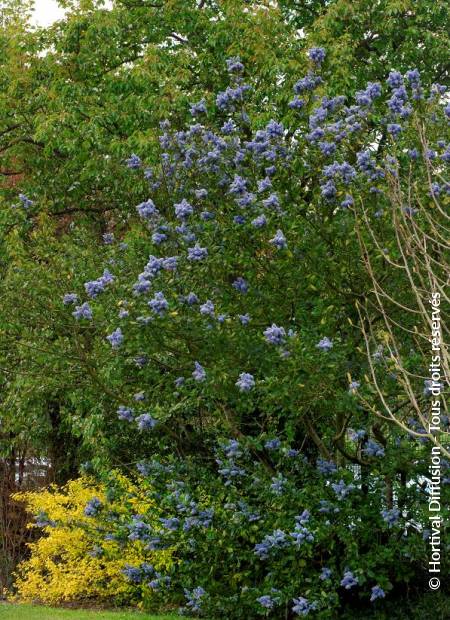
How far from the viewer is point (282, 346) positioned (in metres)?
7.29

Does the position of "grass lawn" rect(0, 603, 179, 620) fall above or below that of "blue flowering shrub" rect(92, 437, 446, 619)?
below

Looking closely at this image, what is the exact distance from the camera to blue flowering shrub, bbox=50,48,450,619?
7.75m

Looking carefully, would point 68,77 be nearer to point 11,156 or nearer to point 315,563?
point 11,156

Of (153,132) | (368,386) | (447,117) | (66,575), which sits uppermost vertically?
(153,132)

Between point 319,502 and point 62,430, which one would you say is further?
point 62,430

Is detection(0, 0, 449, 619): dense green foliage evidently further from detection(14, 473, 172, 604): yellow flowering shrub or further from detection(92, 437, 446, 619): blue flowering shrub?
detection(14, 473, 172, 604): yellow flowering shrub

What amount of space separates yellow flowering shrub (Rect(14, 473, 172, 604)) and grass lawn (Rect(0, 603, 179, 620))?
1.56 feet

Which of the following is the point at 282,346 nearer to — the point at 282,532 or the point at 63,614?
the point at 282,532

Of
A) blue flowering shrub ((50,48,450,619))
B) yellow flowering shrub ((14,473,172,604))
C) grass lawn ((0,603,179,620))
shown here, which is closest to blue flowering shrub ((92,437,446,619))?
blue flowering shrub ((50,48,450,619))

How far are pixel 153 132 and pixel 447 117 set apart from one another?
15.2ft

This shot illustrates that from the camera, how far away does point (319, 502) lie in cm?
852

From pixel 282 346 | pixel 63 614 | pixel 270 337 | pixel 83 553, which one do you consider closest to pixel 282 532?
pixel 282 346

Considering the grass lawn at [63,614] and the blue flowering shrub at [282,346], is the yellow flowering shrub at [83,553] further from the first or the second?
the blue flowering shrub at [282,346]

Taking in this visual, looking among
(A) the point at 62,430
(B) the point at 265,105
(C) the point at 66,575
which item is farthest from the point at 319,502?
(A) the point at 62,430
